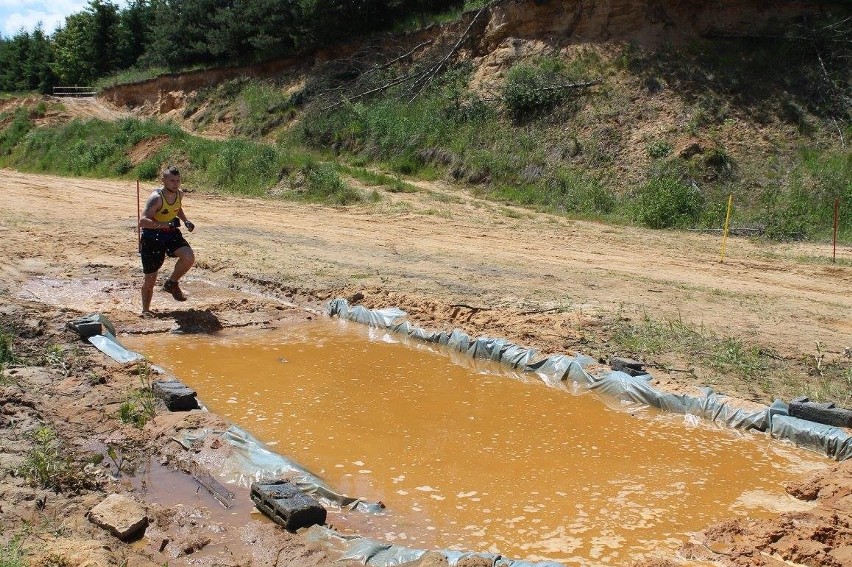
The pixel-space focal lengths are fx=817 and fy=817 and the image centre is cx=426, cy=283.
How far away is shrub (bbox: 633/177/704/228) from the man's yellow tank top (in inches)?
425

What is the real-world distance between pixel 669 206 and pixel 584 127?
4.81m

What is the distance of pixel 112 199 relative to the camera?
19094mm

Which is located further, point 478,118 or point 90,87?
point 90,87

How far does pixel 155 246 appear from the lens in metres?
9.48

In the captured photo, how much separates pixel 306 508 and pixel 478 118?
1951 cm

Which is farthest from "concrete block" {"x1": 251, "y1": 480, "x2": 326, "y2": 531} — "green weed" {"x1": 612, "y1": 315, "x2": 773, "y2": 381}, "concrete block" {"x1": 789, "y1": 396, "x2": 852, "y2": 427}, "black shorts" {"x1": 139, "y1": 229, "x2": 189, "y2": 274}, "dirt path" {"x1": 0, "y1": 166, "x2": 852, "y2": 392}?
"black shorts" {"x1": 139, "y1": 229, "x2": 189, "y2": 274}

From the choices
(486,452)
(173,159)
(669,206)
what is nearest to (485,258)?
(669,206)

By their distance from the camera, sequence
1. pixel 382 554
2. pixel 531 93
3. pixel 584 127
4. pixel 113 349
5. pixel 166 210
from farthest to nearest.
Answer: pixel 531 93 → pixel 584 127 → pixel 166 210 → pixel 113 349 → pixel 382 554

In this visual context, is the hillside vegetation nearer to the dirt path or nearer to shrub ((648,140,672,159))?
shrub ((648,140,672,159))

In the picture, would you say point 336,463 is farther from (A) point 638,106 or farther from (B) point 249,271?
(A) point 638,106

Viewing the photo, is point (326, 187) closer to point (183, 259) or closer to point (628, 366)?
point (183, 259)

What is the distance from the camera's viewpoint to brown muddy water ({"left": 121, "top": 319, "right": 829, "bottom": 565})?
5.10m

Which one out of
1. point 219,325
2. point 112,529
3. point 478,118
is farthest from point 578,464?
point 478,118

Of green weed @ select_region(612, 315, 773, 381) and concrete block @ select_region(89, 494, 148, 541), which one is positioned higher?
green weed @ select_region(612, 315, 773, 381)
